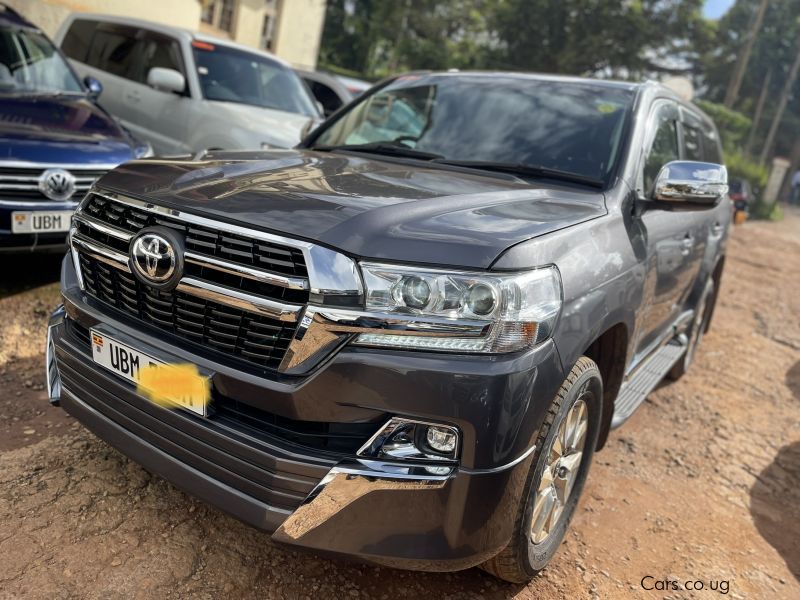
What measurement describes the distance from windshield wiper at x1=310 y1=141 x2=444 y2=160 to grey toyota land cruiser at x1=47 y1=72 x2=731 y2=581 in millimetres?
509

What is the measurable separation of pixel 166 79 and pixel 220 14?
1321 cm

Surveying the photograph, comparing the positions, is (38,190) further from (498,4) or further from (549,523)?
(498,4)

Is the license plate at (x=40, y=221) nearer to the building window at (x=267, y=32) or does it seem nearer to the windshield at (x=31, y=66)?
the windshield at (x=31, y=66)

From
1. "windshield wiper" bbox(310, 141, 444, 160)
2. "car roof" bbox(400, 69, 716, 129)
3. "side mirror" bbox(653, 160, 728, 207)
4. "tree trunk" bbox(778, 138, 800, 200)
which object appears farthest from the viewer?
"tree trunk" bbox(778, 138, 800, 200)

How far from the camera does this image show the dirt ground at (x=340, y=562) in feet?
7.18

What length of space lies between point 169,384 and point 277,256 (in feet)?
1.67

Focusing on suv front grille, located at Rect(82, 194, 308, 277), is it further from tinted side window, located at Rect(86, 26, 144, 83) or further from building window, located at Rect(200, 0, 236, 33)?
building window, located at Rect(200, 0, 236, 33)

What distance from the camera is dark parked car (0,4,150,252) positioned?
384 cm

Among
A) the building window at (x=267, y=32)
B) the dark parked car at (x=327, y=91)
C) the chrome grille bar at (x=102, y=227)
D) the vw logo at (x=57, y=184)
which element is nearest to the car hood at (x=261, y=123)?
the vw logo at (x=57, y=184)

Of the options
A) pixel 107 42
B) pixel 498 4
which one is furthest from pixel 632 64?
pixel 107 42

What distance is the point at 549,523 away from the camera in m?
2.39

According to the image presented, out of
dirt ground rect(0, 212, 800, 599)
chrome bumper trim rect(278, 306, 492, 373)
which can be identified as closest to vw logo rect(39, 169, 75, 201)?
dirt ground rect(0, 212, 800, 599)

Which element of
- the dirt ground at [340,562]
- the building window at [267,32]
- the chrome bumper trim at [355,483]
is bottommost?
the dirt ground at [340,562]

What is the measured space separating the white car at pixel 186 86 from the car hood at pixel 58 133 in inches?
48.7
